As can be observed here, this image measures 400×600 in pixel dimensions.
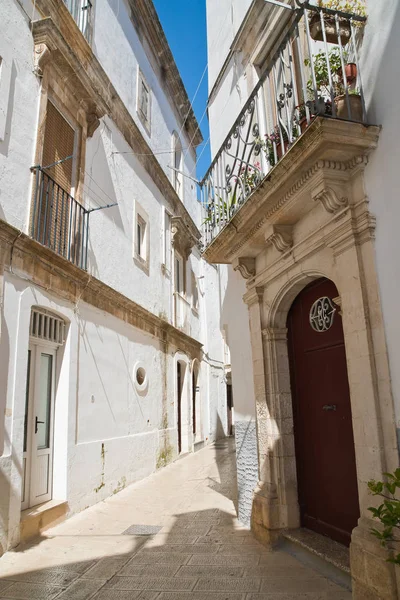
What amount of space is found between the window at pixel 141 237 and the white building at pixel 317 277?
4.13 metres

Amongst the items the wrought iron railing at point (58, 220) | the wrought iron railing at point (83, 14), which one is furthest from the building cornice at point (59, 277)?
the wrought iron railing at point (83, 14)

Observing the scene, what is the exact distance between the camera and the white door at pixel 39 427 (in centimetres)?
558

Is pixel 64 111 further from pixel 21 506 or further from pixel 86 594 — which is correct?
pixel 86 594

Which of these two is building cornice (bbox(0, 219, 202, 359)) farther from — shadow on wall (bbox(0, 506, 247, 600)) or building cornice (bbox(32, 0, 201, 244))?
shadow on wall (bbox(0, 506, 247, 600))

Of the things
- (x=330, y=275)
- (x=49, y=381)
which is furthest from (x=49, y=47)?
(x=330, y=275)

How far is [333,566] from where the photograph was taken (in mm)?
3734

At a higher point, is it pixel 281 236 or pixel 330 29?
pixel 330 29

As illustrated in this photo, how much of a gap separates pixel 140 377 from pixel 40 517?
4298mm

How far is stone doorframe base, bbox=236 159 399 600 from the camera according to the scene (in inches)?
122

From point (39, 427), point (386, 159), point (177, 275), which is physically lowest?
point (39, 427)

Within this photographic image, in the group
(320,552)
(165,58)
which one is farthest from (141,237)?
(320,552)

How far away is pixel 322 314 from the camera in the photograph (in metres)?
4.40

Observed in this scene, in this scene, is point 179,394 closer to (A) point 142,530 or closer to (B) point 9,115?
(A) point 142,530

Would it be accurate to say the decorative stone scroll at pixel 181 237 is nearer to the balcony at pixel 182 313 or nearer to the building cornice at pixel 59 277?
the balcony at pixel 182 313
